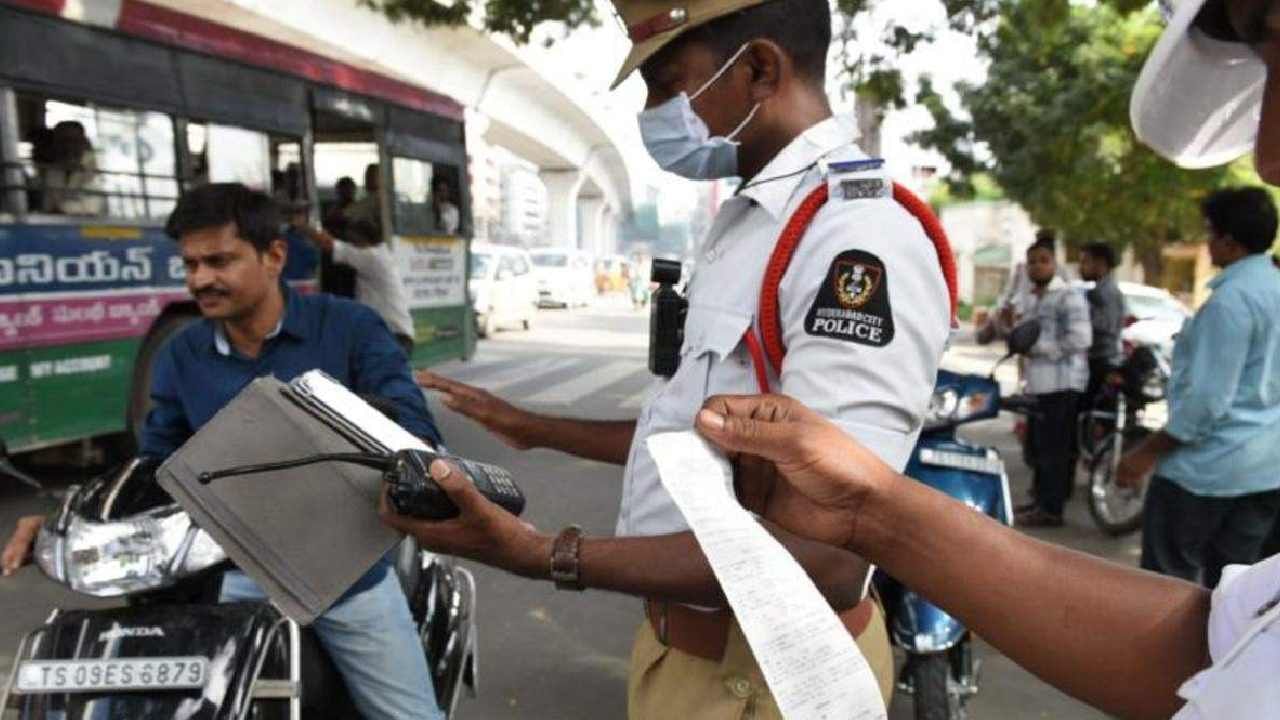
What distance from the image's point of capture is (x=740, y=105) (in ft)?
5.15

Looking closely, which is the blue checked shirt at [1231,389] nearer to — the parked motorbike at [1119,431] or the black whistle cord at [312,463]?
the parked motorbike at [1119,431]

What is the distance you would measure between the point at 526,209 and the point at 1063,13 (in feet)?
169

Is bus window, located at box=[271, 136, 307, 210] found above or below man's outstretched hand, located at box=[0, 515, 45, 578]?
above

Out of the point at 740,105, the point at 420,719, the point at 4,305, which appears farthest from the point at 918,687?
the point at 4,305

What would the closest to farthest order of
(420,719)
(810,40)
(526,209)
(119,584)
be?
1. (810,40)
2. (119,584)
3. (420,719)
4. (526,209)

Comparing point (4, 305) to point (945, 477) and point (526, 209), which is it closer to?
point (945, 477)

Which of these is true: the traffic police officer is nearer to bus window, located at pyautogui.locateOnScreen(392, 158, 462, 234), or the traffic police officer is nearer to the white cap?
the white cap

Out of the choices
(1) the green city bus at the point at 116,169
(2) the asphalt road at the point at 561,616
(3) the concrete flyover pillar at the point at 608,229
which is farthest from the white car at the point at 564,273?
(3) the concrete flyover pillar at the point at 608,229

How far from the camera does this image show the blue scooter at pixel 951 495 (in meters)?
3.22

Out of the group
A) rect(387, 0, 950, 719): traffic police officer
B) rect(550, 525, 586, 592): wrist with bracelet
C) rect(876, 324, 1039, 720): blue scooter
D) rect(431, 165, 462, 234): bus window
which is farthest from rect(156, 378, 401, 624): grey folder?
rect(431, 165, 462, 234): bus window

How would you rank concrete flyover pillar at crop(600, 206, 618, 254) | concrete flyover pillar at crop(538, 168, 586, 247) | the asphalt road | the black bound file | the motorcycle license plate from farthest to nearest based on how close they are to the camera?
concrete flyover pillar at crop(600, 206, 618, 254) < concrete flyover pillar at crop(538, 168, 586, 247) < the asphalt road < the motorcycle license plate < the black bound file

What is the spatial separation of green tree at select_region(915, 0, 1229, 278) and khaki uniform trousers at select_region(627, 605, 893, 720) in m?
9.25

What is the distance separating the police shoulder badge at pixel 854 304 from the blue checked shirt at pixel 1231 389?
253 cm

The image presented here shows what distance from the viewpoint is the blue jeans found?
2225 mm
